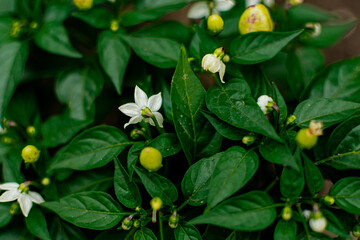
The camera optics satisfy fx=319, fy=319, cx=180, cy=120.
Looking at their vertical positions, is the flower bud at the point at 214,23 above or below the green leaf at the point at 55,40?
above

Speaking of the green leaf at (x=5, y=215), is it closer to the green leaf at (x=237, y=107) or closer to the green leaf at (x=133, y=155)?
the green leaf at (x=133, y=155)

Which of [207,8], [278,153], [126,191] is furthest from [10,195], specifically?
[207,8]

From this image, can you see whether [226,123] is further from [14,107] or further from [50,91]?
[50,91]

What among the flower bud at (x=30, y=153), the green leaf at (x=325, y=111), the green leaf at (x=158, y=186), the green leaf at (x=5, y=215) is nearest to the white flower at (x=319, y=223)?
the green leaf at (x=325, y=111)

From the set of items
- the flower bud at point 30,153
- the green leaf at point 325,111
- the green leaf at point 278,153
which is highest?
the green leaf at point 325,111

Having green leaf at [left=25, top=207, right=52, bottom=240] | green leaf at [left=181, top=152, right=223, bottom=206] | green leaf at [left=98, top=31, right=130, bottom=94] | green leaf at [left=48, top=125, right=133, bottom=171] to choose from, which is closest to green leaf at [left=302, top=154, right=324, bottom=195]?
green leaf at [left=181, top=152, right=223, bottom=206]

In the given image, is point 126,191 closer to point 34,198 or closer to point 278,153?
point 34,198

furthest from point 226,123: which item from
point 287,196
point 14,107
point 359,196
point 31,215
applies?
point 14,107
